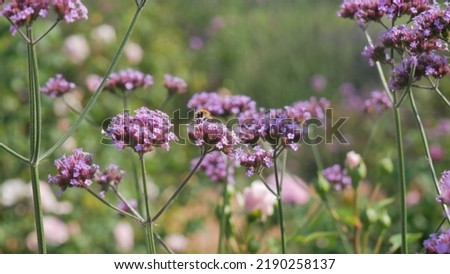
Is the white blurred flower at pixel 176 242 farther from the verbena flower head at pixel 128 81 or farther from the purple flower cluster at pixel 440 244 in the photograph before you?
the purple flower cluster at pixel 440 244

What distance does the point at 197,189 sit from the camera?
16.6 feet

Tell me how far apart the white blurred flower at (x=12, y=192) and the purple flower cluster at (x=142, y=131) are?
238 centimetres

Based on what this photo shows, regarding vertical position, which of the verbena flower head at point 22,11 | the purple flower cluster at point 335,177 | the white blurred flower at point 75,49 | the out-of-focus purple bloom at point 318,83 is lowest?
the purple flower cluster at point 335,177

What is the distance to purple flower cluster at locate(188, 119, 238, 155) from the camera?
1.62 meters

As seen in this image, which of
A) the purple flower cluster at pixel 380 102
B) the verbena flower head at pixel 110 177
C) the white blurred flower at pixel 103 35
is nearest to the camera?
the verbena flower head at pixel 110 177

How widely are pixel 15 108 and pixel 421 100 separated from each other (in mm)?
3358

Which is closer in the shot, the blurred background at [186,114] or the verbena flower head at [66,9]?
the verbena flower head at [66,9]

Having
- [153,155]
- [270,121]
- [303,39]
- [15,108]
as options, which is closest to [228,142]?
[270,121]

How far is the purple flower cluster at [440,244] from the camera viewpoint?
1.42 m

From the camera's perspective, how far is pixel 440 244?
4.77ft

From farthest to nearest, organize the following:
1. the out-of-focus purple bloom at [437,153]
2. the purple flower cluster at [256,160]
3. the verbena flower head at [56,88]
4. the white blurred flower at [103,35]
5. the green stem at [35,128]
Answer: the white blurred flower at [103,35] → the out-of-focus purple bloom at [437,153] → the verbena flower head at [56,88] → the purple flower cluster at [256,160] → the green stem at [35,128]

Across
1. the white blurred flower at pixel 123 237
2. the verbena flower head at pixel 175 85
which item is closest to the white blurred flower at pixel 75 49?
the white blurred flower at pixel 123 237

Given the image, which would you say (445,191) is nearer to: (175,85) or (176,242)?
(175,85)
